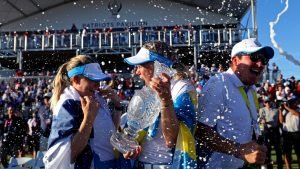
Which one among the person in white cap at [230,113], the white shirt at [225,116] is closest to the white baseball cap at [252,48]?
the person in white cap at [230,113]

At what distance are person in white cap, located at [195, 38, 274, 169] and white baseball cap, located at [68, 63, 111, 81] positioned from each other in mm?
630

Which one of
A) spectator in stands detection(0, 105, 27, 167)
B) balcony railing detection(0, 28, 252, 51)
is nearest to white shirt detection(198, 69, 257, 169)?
spectator in stands detection(0, 105, 27, 167)

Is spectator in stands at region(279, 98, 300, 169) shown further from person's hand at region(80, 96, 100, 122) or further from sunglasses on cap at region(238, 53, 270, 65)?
person's hand at region(80, 96, 100, 122)

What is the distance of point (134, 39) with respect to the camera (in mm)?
21031

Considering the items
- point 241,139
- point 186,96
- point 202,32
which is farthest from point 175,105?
point 202,32

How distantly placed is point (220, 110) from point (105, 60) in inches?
895

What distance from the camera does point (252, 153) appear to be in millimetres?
2189

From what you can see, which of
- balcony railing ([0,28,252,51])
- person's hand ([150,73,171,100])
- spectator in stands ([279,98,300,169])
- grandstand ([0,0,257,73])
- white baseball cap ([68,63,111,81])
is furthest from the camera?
grandstand ([0,0,257,73])

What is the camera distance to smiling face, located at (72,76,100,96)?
261 cm

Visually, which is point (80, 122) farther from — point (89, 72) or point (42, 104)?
point (42, 104)

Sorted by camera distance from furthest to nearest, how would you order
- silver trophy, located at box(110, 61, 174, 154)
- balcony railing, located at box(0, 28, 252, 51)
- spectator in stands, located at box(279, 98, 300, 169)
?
balcony railing, located at box(0, 28, 252, 51)
spectator in stands, located at box(279, 98, 300, 169)
silver trophy, located at box(110, 61, 174, 154)

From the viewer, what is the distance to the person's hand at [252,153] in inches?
85.4

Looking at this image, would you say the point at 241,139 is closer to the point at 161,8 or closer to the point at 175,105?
the point at 175,105

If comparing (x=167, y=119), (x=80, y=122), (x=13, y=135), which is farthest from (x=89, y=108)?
(x=13, y=135)
